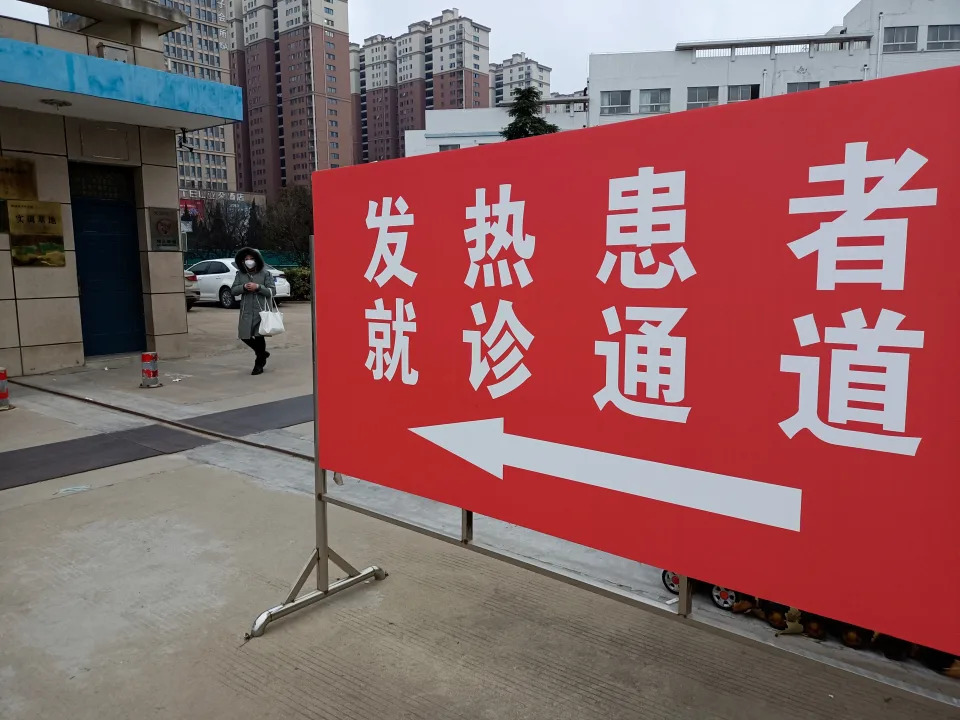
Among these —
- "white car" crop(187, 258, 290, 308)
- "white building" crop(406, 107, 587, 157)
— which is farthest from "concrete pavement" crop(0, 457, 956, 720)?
"white building" crop(406, 107, 587, 157)

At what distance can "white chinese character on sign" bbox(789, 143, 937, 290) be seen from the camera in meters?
1.60

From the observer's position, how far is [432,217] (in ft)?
8.71

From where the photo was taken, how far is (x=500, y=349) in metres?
2.48

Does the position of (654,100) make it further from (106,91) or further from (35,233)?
(35,233)

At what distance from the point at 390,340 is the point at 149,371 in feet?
23.4

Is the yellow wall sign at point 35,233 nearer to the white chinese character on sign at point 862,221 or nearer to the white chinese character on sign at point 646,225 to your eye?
the white chinese character on sign at point 646,225

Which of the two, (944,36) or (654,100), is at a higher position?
(944,36)

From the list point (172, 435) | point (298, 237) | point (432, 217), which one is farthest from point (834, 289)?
point (298, 237)

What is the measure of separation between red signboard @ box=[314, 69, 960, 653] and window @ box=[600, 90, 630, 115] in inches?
2017

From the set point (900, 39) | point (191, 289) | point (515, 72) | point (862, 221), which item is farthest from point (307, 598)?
point (515, 72)

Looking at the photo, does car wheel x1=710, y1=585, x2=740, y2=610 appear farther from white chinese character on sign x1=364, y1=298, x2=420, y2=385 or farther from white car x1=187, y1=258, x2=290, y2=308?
white car x1=187, y1=258, x2=290, y2=308

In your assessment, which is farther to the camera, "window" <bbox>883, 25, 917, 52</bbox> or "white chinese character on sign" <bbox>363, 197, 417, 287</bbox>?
"window" <bbox>883, 25, 917, 52</bbox>

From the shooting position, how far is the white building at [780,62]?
143 feet

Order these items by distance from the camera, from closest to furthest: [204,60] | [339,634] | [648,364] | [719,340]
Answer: [719,340] → [648,364] → [339,634] → [204,60]
